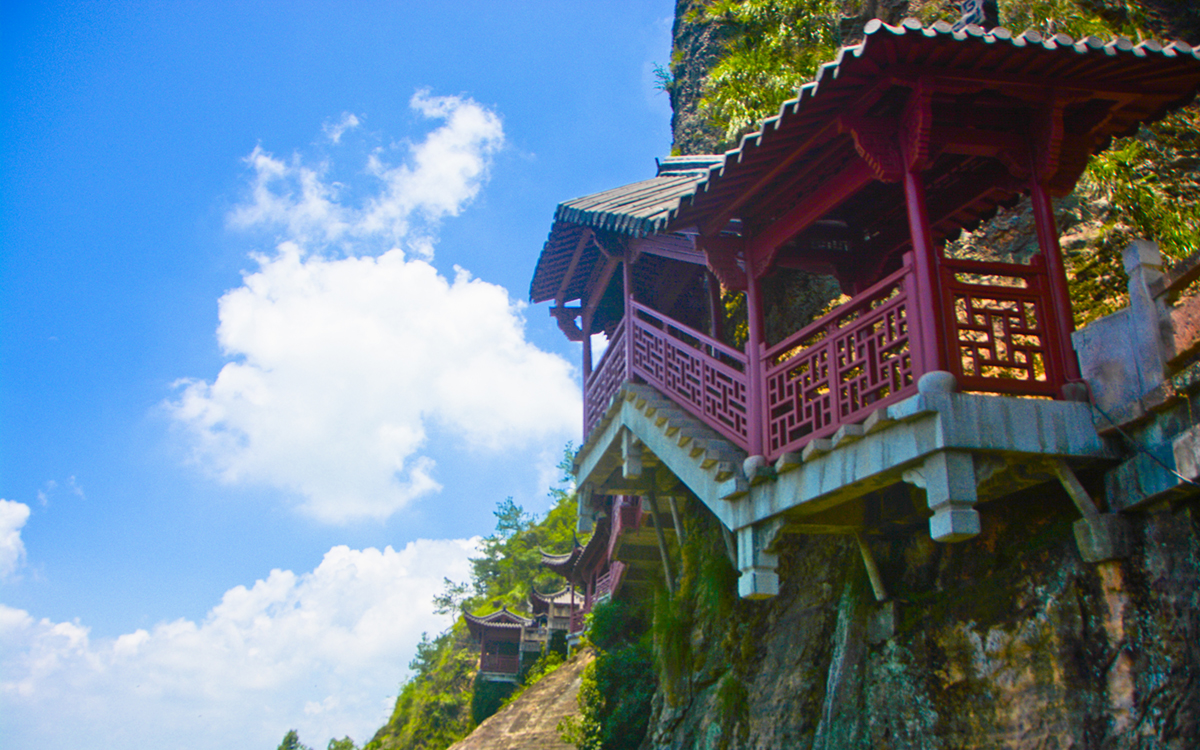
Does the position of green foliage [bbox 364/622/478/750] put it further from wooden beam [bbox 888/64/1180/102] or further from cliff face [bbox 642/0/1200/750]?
wooden beam [bbox 888/64/1180/102]

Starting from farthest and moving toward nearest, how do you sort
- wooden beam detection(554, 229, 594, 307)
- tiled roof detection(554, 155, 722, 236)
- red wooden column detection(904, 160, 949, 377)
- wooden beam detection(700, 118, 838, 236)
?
→ wooden beam detection(554, 229, 594, 307), tiled roof detection(554, 155, 722, 236), wooden beam detection(700, 118, 838, 236), red wooden column detection(904, 160, 949, 377)

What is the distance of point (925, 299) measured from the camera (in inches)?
232

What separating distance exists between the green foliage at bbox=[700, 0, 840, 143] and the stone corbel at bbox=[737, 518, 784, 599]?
9885 millimetres

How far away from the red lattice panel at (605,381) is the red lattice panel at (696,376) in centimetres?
56

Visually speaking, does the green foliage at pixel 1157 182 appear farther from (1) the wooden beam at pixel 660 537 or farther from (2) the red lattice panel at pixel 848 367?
(1) the wooden beam at pixel 660 537

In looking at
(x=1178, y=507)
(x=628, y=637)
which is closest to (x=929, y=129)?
(x=1178, y=507)

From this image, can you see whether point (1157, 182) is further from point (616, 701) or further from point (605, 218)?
point (616, 701)

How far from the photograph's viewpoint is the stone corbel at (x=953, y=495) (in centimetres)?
529

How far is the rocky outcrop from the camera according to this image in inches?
851

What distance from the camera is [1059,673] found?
5.81 metres

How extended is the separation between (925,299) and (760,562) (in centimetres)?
255

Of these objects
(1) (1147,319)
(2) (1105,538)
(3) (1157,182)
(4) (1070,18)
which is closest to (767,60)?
(4) (1070,18)

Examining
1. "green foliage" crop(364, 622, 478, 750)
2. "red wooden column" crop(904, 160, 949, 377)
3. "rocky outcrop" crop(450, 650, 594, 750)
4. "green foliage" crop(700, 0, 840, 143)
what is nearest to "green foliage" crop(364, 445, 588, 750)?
"green foliage" crop(364, 622, 478, 750)

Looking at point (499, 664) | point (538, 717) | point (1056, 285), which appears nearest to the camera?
point (1056, 285)
